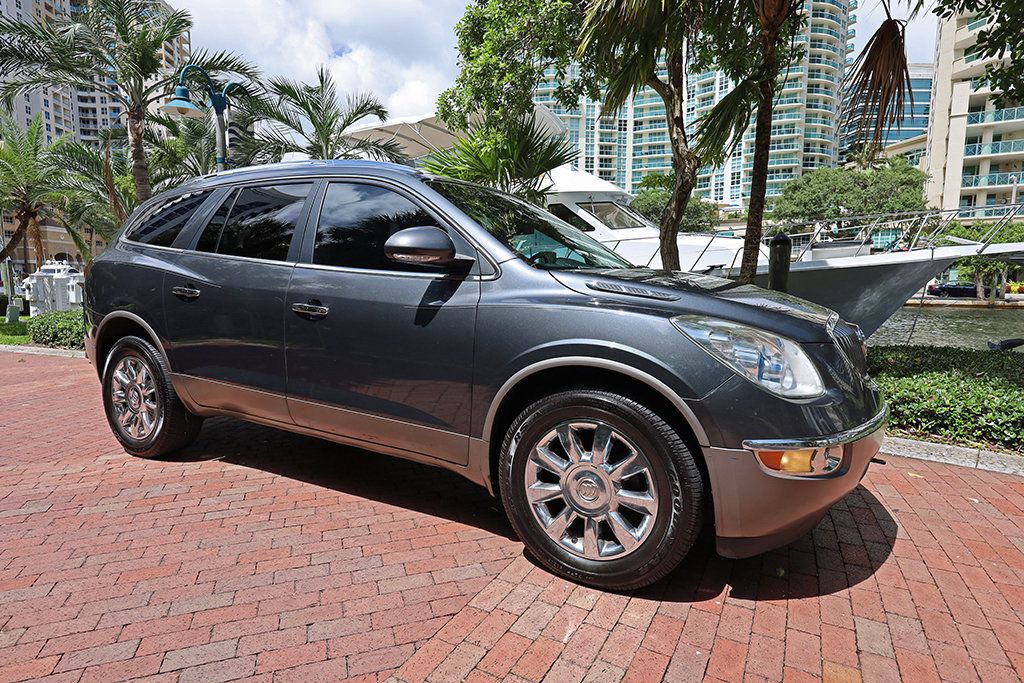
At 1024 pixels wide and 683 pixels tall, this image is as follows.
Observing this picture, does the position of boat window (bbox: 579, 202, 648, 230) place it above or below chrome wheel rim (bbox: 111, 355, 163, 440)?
above

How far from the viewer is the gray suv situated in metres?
2.41

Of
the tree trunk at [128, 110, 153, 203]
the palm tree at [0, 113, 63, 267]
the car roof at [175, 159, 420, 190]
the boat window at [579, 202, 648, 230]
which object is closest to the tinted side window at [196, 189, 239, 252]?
the car roof at [175, 159, 420, 190]

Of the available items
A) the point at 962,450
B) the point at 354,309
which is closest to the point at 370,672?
→ the point at 354,309

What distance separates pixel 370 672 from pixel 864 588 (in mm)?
2106

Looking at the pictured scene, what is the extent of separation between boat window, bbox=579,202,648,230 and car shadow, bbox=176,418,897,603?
839 cm

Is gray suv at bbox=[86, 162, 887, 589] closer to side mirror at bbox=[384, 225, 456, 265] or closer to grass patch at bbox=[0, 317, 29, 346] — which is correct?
side mirror at bbox=[384, 225, 456, 265]

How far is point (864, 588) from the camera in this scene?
278 centimetres

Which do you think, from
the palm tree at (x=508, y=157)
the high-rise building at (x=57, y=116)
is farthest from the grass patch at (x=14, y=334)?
the high-rise building at (x=57, y=116)

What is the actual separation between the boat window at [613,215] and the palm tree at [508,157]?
12.3ft

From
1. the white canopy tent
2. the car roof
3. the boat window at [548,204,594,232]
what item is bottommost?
the car roof

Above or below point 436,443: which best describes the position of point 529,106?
above

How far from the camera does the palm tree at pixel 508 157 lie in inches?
313

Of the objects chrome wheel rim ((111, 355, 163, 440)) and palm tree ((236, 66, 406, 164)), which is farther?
palm tree ((236, 66, 406, 164))

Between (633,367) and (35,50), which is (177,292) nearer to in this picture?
(633,367)
